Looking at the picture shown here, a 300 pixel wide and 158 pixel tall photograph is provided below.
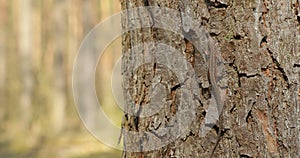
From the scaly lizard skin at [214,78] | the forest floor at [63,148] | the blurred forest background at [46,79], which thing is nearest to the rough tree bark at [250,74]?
the scaly lizard skin at [214,78]

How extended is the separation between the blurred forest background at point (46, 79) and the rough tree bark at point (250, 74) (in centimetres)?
663

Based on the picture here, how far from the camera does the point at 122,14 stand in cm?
134

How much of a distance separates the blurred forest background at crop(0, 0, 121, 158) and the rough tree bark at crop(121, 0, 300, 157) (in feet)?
21.7

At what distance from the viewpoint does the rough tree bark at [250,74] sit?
1.17 m

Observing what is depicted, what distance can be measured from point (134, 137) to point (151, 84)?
0.51 feet

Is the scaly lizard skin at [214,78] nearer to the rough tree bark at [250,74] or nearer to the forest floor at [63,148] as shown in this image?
the rough tree bark at [250,74]

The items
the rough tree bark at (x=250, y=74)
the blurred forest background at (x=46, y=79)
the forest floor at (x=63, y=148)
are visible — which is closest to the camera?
the rough tree bark at (x=250, y=74)

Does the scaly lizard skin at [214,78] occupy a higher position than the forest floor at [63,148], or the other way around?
the scaly lizard skin at [214,78]

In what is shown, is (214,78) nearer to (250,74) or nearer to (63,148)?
(250,74)

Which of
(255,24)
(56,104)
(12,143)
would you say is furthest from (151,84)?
(12,143)

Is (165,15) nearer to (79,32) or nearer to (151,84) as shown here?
(151,84)

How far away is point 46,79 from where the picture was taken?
1438 centimetres

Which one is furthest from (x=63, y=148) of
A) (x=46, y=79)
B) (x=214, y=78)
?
(x=214, y=78)

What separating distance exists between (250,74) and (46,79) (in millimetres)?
13567
